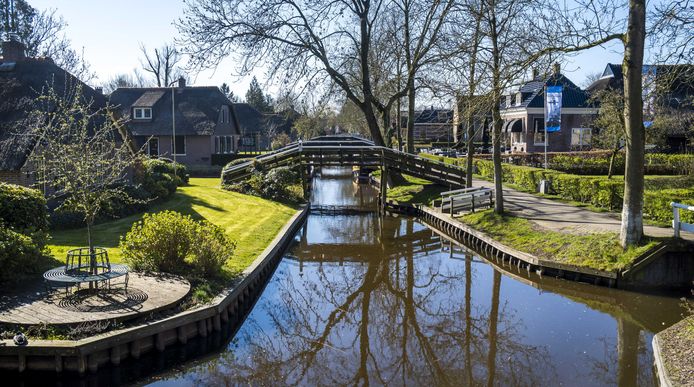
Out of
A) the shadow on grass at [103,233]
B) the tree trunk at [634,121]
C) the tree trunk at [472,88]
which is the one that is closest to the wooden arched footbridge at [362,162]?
the tree trunk at [472,88]

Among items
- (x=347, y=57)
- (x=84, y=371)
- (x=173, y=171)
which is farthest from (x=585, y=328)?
(x=347, y=57)

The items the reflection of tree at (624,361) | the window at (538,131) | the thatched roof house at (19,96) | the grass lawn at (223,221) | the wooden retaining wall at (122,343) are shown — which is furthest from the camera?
the window at (538,131)

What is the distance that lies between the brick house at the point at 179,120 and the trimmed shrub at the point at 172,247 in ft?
104

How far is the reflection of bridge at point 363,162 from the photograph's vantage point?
29.9 m

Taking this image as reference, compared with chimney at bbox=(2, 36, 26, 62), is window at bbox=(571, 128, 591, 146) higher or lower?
lower

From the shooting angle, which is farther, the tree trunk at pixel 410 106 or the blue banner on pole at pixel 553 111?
the blue banner on pole at pixel 553 111

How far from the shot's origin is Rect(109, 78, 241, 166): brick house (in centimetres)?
4431

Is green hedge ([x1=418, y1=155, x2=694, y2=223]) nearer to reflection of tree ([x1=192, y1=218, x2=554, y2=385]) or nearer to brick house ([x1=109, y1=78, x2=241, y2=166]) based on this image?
reflection of tree ([x1=192, y1=218, x2=554, y2=385])

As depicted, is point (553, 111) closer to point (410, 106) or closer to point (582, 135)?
point (410, 106)

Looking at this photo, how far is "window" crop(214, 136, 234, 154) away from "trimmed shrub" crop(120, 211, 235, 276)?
3503 cm

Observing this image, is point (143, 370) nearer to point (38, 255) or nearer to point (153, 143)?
point (38, 255)

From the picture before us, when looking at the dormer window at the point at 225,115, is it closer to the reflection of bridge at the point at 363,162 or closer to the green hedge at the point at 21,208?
the reflection of bridge at the point at 363,162

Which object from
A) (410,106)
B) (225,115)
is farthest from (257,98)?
(410,106)

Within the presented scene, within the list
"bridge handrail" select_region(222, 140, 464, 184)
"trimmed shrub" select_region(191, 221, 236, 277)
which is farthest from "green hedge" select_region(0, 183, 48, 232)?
"bridge handrail" select_region(222, 140, 464, 184)
